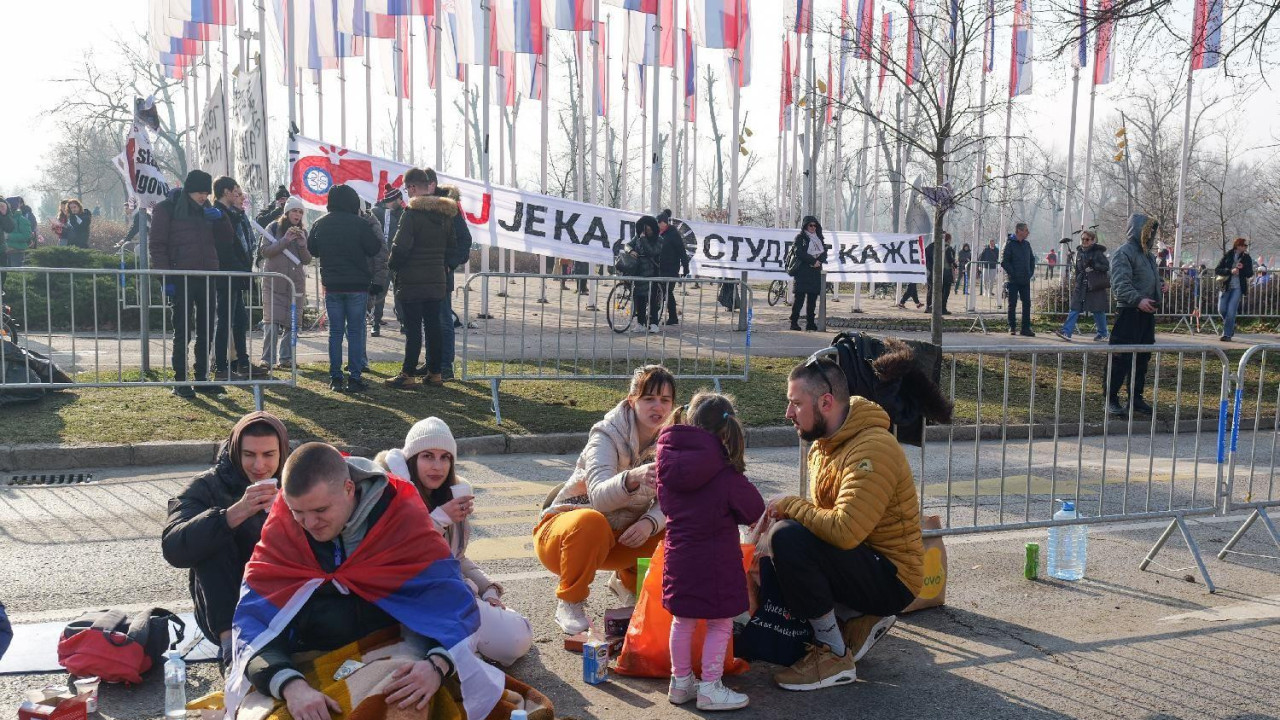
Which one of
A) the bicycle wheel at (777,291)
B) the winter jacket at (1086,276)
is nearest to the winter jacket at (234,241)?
the winter jacket at (1086,276)

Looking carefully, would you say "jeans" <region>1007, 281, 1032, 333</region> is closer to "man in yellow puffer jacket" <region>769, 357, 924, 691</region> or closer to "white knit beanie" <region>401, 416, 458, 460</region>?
"man in yellow puffer jacket" <region>769, 357, 924, 691</region>

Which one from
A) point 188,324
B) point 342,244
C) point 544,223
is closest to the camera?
point 342,244

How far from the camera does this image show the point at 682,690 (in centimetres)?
467

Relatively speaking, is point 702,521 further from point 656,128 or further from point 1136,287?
point 656,128

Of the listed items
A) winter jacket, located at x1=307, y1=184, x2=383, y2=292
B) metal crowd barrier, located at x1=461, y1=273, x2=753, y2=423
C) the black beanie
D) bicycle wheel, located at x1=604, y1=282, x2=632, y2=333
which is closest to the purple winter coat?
metal crowd barrier, located at x1=461, y1=273, x2=753, y2=423

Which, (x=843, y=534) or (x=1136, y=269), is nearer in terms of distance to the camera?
(x=843, y=534)

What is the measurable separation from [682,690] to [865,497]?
3.58ft

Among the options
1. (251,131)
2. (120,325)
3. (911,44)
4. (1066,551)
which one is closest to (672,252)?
(911,44)

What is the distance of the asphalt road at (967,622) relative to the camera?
15.4 feet

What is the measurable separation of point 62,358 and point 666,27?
→ 18.5 m

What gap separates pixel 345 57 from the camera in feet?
104

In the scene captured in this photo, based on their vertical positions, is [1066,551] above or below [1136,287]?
below

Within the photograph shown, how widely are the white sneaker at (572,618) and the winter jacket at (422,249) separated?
6.77m

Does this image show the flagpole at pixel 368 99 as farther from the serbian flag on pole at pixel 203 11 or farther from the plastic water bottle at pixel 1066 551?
the plastic water bottle at pixel 1066 551
